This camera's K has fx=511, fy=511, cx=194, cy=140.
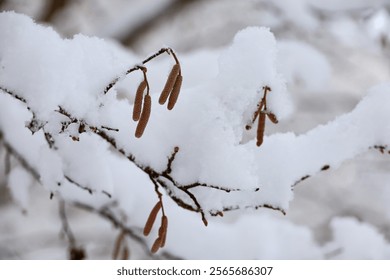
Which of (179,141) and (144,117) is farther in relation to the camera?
(179,141)

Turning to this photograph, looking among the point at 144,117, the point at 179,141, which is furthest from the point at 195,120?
the point at 144,117

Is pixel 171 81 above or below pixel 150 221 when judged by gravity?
above

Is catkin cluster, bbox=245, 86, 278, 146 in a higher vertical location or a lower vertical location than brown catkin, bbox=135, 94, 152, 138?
higher

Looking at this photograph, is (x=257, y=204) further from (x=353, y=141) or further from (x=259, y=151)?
(x=353, y=141)

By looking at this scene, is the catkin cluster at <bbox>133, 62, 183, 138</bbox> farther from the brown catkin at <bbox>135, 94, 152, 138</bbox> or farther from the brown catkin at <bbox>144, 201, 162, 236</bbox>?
the brown catkin at <bbox>144, 201, 162, 236</bbox>

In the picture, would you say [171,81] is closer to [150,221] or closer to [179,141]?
[179,141]

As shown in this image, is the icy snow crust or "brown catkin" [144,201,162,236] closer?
the icy snow crust

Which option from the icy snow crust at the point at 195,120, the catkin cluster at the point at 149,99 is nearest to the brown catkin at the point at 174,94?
the catkin cluster at the point at 149,99

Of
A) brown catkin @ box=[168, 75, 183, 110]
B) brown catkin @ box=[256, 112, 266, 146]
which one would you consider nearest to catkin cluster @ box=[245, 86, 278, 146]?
brown catkin @ box=[256, 112, 266, 146]

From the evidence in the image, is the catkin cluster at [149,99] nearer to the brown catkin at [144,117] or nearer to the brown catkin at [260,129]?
the brown catkin at [144,117]
